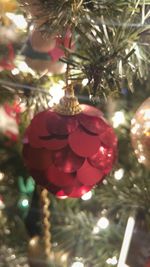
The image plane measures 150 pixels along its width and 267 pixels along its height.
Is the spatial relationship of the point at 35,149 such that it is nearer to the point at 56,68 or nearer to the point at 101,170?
the point at 101,170

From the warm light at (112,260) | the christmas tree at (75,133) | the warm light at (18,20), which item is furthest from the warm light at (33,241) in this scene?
the warm light at (18,20)

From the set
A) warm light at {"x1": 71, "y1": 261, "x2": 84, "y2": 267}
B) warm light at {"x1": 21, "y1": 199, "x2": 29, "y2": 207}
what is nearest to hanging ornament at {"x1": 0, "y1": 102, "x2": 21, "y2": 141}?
warm light at {"x1": 21, "y1": 199, "x2": 29, "y2": 207}

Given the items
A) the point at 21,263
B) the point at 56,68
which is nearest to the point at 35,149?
the point at 56,68

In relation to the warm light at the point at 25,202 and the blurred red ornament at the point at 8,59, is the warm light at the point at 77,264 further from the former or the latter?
the blurred red ornament at the point at 8,59

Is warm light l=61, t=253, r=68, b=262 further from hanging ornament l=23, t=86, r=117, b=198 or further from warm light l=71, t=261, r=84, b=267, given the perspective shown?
hanging ornament l=23, t=86, r=117, b=198

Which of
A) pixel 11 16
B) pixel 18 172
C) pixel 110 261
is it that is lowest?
pixel 110 261

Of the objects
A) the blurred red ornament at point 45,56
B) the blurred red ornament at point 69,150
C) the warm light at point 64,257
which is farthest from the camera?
the warm light at point 64,257

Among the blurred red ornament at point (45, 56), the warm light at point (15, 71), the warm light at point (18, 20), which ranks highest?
the warm light at point (18, 20)
